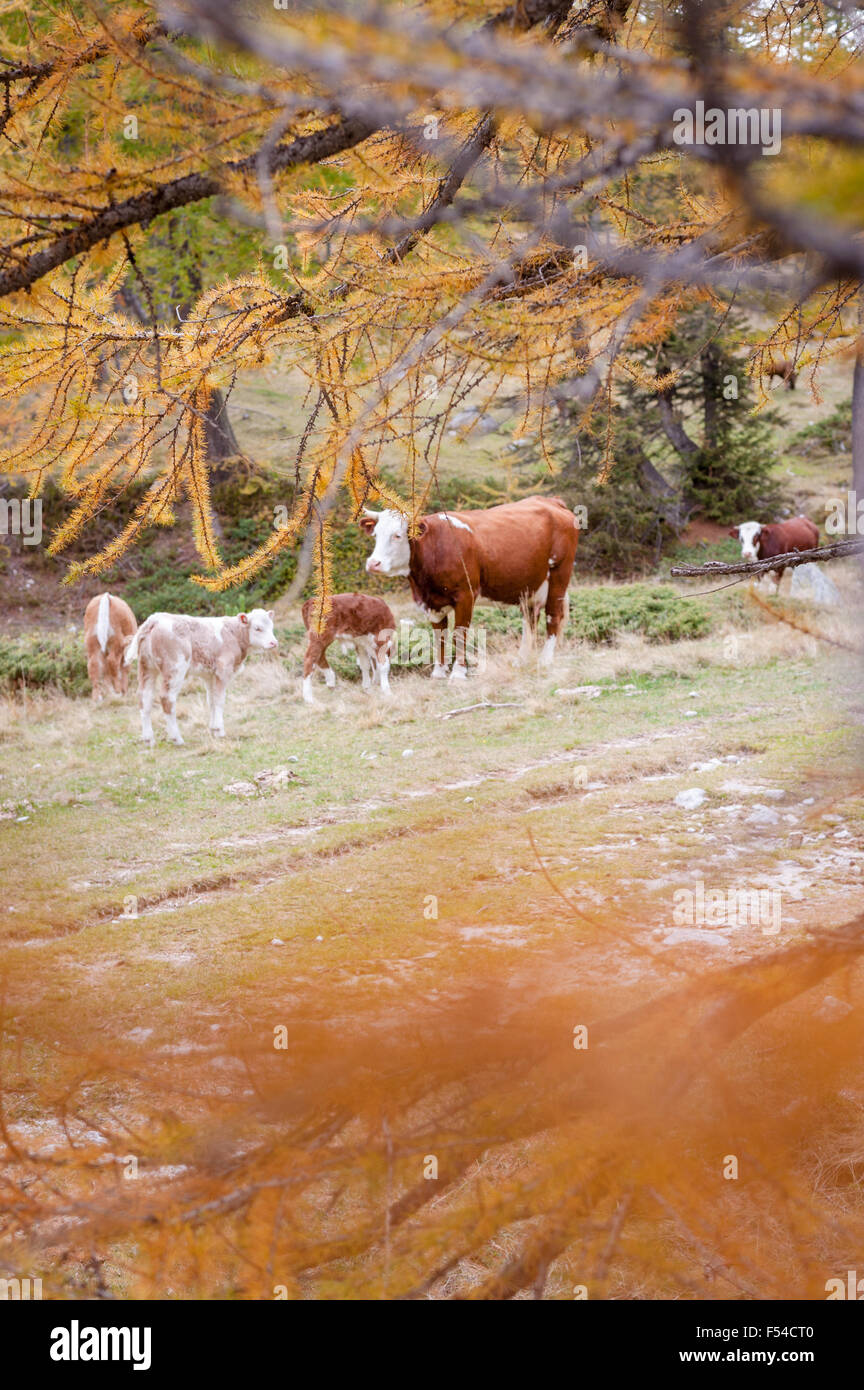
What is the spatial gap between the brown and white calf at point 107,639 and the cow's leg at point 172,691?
2.21 meters

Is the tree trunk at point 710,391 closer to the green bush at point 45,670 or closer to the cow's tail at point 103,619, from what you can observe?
the green bush at point 45,670

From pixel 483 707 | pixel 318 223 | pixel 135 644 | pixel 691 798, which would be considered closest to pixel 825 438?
pixel 483 707

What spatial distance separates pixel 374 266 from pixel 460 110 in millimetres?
544

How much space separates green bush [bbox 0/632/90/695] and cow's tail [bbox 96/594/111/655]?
4.67 ft

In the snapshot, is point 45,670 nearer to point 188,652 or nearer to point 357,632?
point 357,632

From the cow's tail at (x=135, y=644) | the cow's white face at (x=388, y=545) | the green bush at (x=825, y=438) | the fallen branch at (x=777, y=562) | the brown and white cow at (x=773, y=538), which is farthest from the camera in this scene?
the green bush at (x=825, y=438)

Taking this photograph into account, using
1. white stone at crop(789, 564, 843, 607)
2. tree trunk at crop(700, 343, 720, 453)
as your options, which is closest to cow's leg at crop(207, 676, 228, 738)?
white stone at crop(789, 564, 843, 607)

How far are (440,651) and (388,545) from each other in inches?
62.9

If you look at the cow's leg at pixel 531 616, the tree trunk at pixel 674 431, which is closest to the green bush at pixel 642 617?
the cow's leg at pixel 531 616

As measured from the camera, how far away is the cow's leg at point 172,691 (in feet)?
27.7

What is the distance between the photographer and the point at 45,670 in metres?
12.0

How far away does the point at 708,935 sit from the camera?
13.9ft
